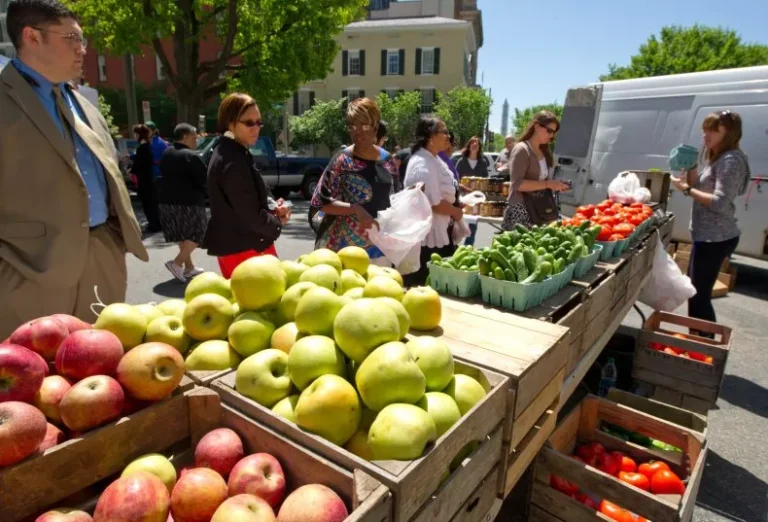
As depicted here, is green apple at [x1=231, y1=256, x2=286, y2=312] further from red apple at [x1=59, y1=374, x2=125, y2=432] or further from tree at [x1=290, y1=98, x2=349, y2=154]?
tree at [x1=290, y1=98, x2=349, y2=154]

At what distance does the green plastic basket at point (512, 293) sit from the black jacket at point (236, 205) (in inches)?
63.7

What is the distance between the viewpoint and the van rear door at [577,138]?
8.99 m

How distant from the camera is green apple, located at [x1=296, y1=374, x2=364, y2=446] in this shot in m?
1.23

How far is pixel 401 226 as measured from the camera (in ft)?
11.8

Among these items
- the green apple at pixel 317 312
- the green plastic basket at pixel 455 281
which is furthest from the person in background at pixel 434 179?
the green apple at pixel 317 312

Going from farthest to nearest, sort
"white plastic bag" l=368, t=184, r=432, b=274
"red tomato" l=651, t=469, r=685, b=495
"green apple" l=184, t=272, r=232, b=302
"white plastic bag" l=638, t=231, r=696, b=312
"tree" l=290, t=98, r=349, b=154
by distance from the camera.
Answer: "tree" l=290, t=98, r=349, b=154 < "white plastic bag" l=638, t=231, r=696, b=312 < "white plastic bag" l=368, t=184, r=432, b=274 < "red tomato" l=651, t=469, r=685, b=495 < "green apple" l=184, t=272, r=232, b=302

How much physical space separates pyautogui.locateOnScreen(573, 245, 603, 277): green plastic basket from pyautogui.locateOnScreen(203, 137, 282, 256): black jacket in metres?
2.04

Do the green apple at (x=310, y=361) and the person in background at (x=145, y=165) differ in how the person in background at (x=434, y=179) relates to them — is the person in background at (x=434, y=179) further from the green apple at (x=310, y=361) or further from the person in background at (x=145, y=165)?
the person in background at (x=145, y=165)

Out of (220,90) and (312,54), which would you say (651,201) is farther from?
(220,90)

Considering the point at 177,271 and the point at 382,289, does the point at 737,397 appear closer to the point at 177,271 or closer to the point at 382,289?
the point at 382,289

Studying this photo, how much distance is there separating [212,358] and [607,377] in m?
3.35

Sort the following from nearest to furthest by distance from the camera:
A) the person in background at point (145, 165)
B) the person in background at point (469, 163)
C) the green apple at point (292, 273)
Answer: the green apple at point (292, 273) < the person in background at point (469, 163) < the person in background at point (145, 165)

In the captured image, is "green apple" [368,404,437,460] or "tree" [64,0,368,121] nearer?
"green apple" [368,404,437,460]

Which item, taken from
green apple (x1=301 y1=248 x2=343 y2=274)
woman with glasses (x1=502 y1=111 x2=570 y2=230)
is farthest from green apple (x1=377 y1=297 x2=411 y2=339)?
woman with glasses (x1=502 y1=111 x2=570 y2=230)
